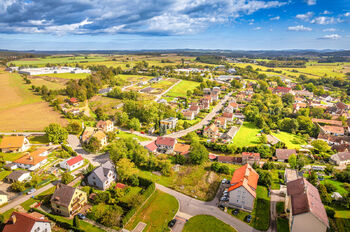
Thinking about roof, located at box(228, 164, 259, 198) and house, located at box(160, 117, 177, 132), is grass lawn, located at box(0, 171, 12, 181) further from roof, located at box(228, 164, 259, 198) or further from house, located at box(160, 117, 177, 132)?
roof, located at box(228, 164, 259, 198)

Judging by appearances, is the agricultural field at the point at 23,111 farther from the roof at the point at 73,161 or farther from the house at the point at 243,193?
the house at the point at 243,193

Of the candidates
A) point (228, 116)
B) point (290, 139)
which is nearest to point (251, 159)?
point (290, 139)

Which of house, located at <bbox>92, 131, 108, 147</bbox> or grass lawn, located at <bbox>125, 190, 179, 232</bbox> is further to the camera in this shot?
house, located at <bbox>92, 131, 108, 147</bbox>

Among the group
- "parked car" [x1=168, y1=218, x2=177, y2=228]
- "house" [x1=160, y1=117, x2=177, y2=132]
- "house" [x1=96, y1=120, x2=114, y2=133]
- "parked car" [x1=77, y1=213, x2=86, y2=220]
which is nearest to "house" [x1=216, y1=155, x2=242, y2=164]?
"parked car" [x1=168, y1=218, x2=177, y2=228]

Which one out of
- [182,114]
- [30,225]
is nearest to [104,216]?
[30,225]

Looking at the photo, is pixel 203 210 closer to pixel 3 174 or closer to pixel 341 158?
pixel 341 158

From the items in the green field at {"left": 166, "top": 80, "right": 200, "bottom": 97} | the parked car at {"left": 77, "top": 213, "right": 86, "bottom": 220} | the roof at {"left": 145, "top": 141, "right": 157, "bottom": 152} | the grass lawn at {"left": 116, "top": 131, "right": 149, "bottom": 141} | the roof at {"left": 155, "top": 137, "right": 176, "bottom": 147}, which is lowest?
the parked car at {"left": 77, "top": 213, "right": 86, "bottom": 220}

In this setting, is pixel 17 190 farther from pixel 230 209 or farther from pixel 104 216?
pixel 230 209
